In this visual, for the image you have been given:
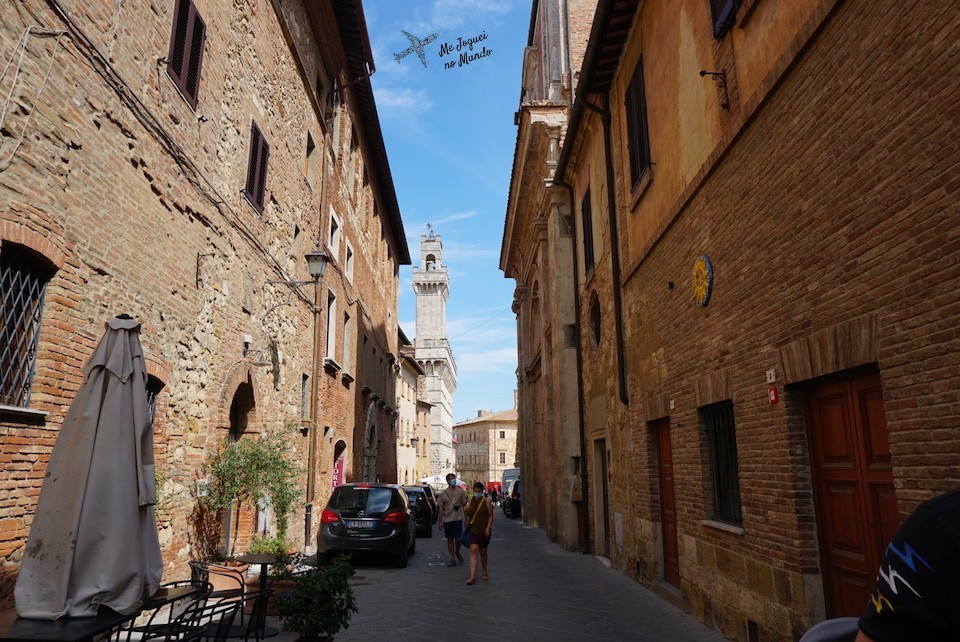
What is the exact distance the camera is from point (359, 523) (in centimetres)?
1169

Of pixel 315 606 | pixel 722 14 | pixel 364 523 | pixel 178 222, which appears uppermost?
pixel 722 14

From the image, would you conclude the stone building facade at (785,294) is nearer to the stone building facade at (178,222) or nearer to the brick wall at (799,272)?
the brick wall at (799,272)

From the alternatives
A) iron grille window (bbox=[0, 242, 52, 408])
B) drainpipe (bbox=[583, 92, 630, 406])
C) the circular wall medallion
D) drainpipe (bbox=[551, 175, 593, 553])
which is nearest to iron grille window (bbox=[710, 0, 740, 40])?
the circular wall medallion

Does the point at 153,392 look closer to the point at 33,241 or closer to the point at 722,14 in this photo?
the point at 33,241

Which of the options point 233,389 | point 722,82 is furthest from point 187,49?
point 722,82

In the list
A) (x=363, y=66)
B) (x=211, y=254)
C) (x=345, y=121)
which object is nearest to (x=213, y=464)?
(x=211, y=254)

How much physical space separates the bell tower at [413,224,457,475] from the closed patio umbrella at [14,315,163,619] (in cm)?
6994

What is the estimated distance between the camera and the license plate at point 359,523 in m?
11.6

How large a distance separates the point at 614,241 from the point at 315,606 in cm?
789

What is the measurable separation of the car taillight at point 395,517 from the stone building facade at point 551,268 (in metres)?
4.73


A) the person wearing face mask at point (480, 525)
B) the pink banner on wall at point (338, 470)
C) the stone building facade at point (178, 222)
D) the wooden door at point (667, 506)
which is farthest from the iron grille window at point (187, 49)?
the pink banner on wall at point (338, 470)

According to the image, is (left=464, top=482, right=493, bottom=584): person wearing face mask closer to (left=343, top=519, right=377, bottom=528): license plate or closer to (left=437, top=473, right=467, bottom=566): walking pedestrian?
(left=437, top=473, right=467, bottom=566): walking pedestrian

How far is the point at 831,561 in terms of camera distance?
5.05 meters

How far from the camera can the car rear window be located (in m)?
11.9
